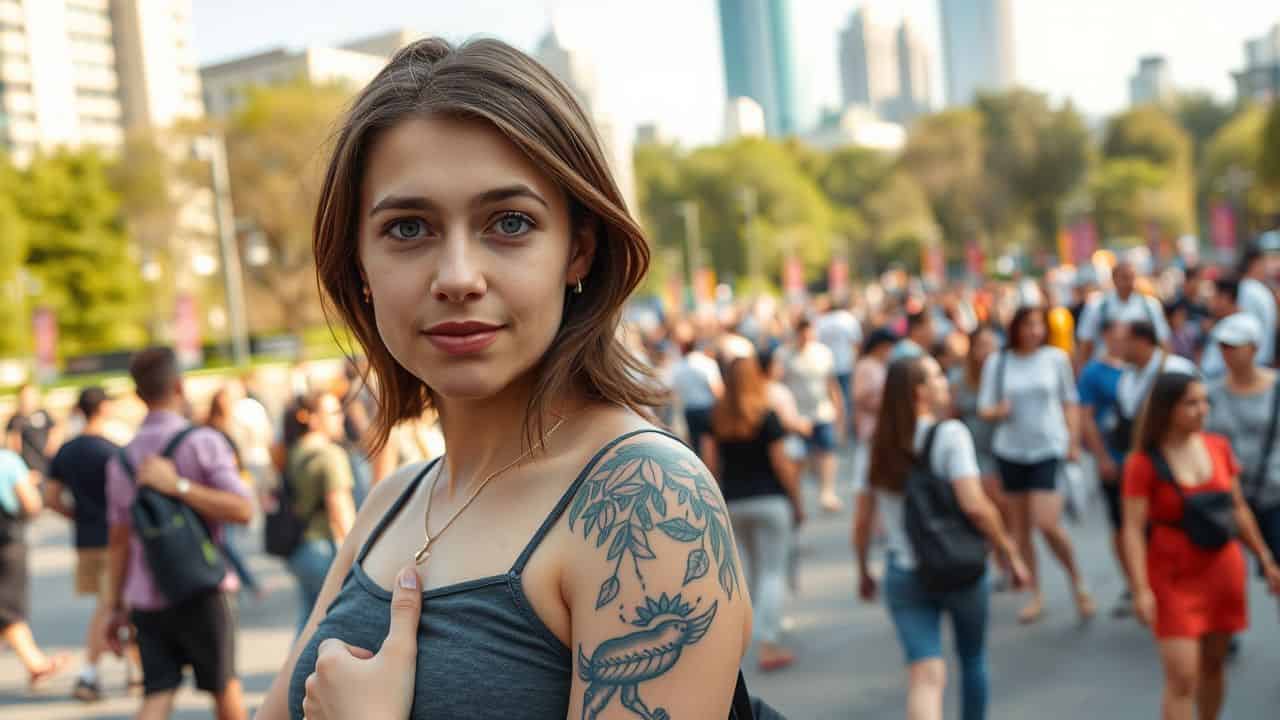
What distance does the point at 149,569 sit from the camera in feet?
17.5

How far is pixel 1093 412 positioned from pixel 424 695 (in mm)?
7803

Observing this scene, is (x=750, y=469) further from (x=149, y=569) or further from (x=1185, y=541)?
(x=149, y=569)

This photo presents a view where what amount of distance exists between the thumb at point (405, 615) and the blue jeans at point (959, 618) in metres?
4.08

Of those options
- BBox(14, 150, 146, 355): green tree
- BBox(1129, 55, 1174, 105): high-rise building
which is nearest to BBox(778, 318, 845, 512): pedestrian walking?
BBox(14, 150, 146, 355): green tree

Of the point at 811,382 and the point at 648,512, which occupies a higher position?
the point at 648,512

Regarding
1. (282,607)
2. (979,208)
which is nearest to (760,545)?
(282,607)

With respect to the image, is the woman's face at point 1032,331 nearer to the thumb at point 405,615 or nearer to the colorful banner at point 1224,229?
the thumb at point 405,615

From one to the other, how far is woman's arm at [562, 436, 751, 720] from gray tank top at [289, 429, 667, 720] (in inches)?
1.5

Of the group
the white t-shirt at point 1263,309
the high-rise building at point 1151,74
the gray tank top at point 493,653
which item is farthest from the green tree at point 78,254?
the high-rise building at point 1151,74

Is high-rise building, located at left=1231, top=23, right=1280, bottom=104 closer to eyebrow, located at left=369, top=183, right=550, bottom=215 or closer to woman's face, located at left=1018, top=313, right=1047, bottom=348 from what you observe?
woman's face, located at left=1018, top=313, right=1047, bottom=348

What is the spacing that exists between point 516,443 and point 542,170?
1.16 ft

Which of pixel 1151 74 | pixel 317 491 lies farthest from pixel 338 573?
pixel 1151 74

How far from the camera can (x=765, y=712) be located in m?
1.54

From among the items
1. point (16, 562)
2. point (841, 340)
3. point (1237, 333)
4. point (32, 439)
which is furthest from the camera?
point (841, 340)
